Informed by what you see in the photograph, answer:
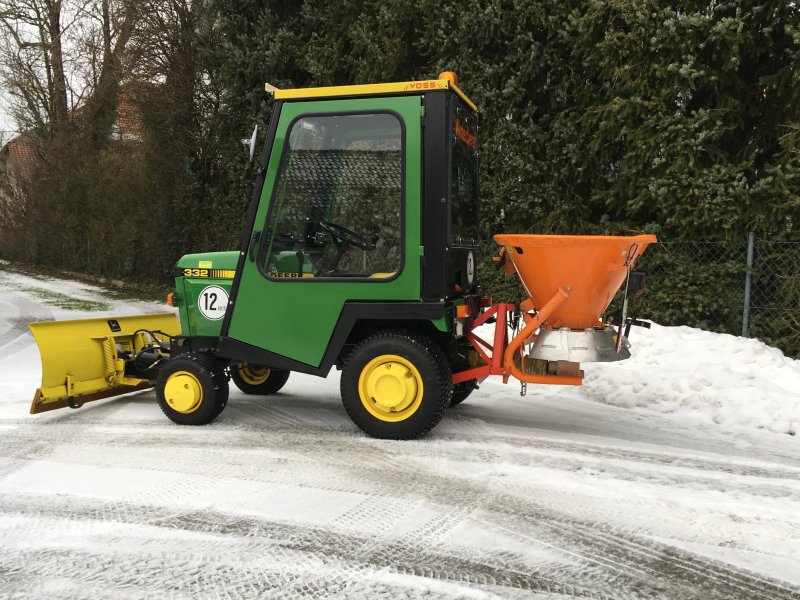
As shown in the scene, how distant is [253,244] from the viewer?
4230mm

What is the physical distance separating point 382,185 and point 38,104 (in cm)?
2410

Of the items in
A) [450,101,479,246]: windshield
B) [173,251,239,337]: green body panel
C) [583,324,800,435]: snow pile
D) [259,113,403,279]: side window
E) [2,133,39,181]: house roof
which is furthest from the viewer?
[2,133,39,181]: house roof

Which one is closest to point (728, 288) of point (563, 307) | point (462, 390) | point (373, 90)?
point (462, 390)

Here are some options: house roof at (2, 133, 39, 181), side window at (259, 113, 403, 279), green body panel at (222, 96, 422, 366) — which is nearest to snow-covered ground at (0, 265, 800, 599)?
green body panel at (222, 96, 422, 366)

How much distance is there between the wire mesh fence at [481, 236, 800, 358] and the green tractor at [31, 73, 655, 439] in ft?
10.5

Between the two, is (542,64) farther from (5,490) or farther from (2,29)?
(2,29)

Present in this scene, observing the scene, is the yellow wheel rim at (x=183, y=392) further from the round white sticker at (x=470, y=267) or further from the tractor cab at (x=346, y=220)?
the round white sticker at (x=470, y=267)

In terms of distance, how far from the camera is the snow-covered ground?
2.45 m

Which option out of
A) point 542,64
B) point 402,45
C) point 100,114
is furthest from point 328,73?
point 100,114

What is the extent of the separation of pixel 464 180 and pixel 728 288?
3.74 meters

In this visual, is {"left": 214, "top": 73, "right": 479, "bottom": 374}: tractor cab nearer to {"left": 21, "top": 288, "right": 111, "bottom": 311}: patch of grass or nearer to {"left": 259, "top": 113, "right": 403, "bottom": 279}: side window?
{"left": 259, "top": 113, "right": 403, "bottom": 279}: side window

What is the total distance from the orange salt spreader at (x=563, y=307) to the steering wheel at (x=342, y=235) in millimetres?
897

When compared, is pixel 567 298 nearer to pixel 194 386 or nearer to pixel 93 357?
pixel 194 386

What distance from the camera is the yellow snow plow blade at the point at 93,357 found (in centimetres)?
448
